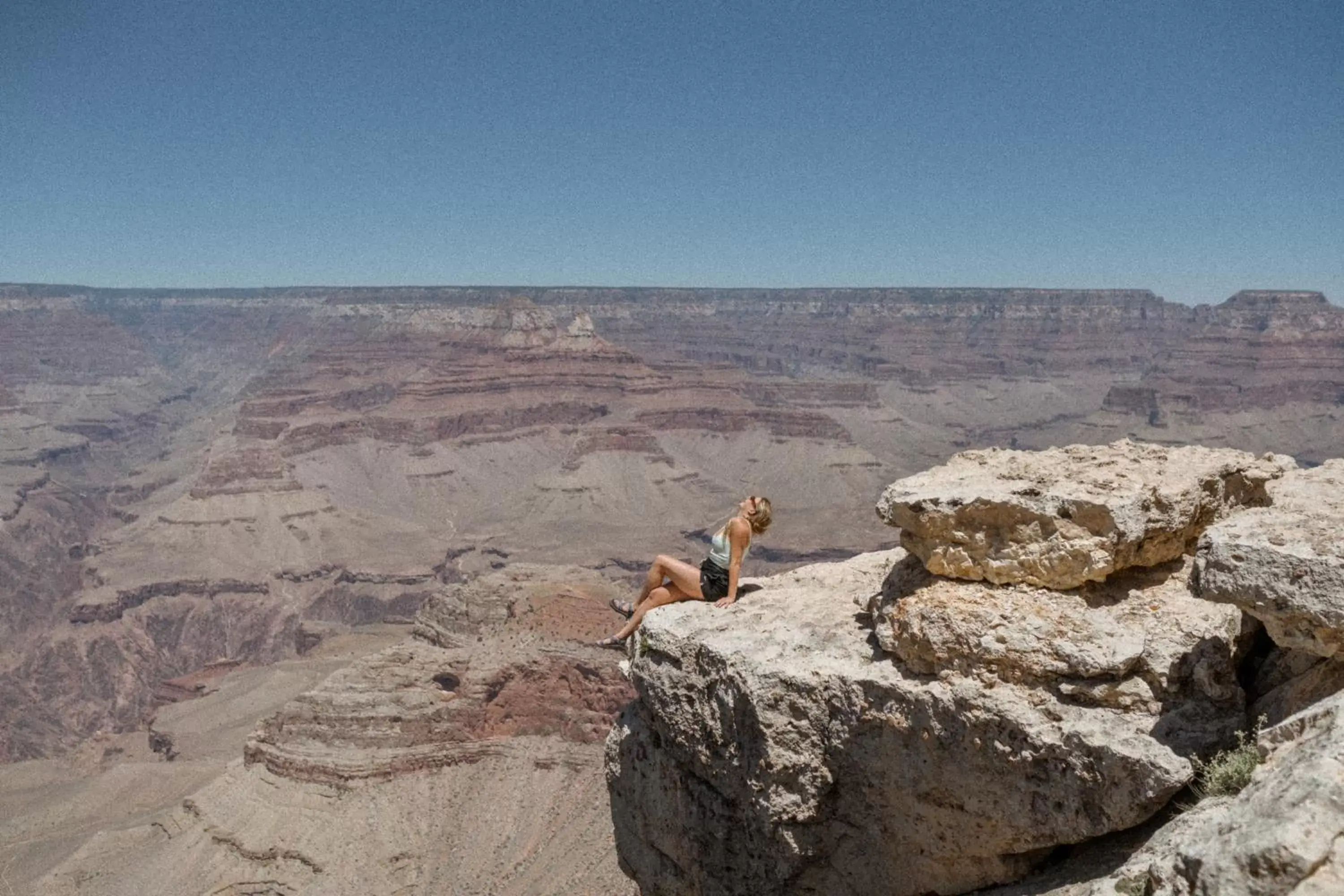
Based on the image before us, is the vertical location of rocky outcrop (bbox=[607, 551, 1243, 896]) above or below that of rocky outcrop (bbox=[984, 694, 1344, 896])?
below

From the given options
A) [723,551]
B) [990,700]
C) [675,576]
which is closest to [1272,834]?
[990,700]

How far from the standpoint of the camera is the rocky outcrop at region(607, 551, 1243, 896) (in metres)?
5.90

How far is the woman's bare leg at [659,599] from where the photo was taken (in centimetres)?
977

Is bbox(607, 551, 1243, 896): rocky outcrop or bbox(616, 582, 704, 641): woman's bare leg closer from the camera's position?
bbox(607, 551, 1243, 896): rocky outcrop

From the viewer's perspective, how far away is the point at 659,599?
32.5ft

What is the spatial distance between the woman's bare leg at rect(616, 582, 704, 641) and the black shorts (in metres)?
0.12

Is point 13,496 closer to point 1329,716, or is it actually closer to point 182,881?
point 182,881

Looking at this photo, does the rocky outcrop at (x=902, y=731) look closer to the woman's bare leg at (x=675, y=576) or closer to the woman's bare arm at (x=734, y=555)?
the woman's bare arm at (x=734, y=555)

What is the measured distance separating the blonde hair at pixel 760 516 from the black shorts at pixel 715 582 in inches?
24.9

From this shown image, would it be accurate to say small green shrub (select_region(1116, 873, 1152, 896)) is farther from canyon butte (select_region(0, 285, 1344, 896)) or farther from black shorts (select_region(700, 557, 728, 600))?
black shorts (select_region(700, 557, 728, 600))

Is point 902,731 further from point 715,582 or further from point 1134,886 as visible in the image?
point 715,582

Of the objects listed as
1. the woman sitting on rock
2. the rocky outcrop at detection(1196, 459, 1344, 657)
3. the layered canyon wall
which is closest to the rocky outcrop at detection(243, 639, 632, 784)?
the woman sitting on rock

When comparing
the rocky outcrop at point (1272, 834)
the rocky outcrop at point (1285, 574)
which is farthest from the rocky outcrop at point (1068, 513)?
the rocky outcrop at point (1272, 834)

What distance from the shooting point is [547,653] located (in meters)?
28.8
